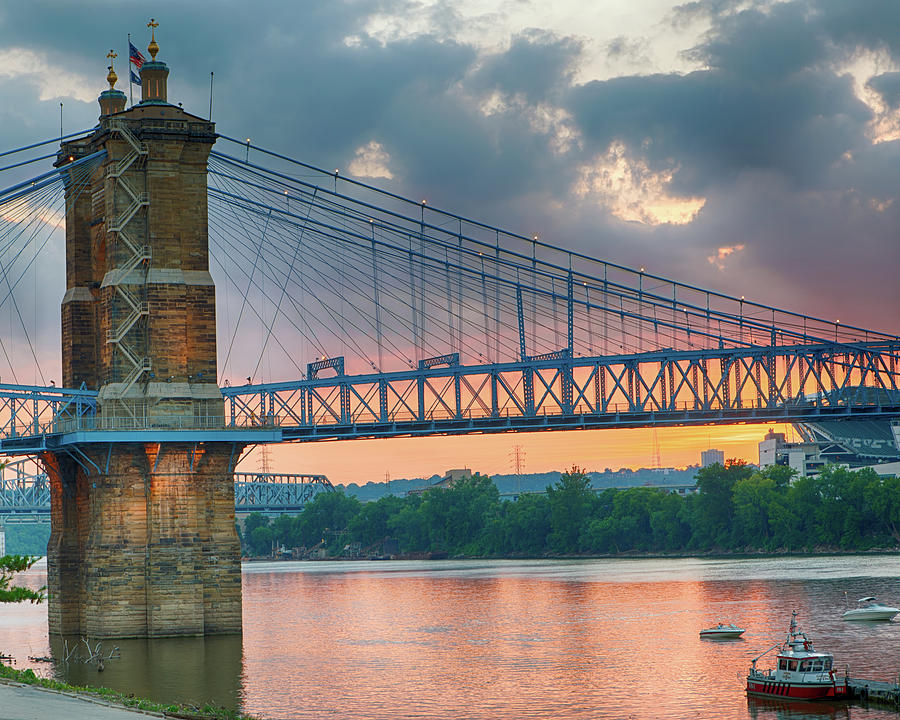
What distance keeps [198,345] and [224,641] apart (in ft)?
45.8

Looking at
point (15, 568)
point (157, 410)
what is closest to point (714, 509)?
point (157, 410)

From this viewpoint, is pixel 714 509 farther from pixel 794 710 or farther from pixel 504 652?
pixel 794 710

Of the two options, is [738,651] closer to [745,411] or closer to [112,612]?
[112,612]

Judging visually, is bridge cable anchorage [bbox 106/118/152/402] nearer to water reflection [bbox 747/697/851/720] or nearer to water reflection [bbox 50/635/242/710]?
water reflection [bbox 50/635/242/710]

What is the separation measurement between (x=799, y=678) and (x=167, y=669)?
83.9 ft

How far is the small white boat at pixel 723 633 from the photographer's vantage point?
70750 mm

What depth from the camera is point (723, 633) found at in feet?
232

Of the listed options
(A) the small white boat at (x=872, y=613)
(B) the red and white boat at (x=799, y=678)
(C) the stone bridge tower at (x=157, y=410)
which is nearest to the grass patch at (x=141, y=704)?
(B) the red and white boat at (x=799, y=678)

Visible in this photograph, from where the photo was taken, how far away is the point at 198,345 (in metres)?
70.1

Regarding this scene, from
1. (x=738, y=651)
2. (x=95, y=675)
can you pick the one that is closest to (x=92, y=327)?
(x=95, y=675)

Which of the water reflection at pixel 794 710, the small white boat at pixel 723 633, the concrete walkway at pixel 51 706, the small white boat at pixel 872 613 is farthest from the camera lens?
the small white boat at pixel 872 613

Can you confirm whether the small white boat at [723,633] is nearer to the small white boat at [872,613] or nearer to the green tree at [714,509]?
the small white boat at [872,613]

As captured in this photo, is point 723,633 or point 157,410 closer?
point 157,410

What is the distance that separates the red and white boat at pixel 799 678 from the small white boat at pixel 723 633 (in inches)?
715
